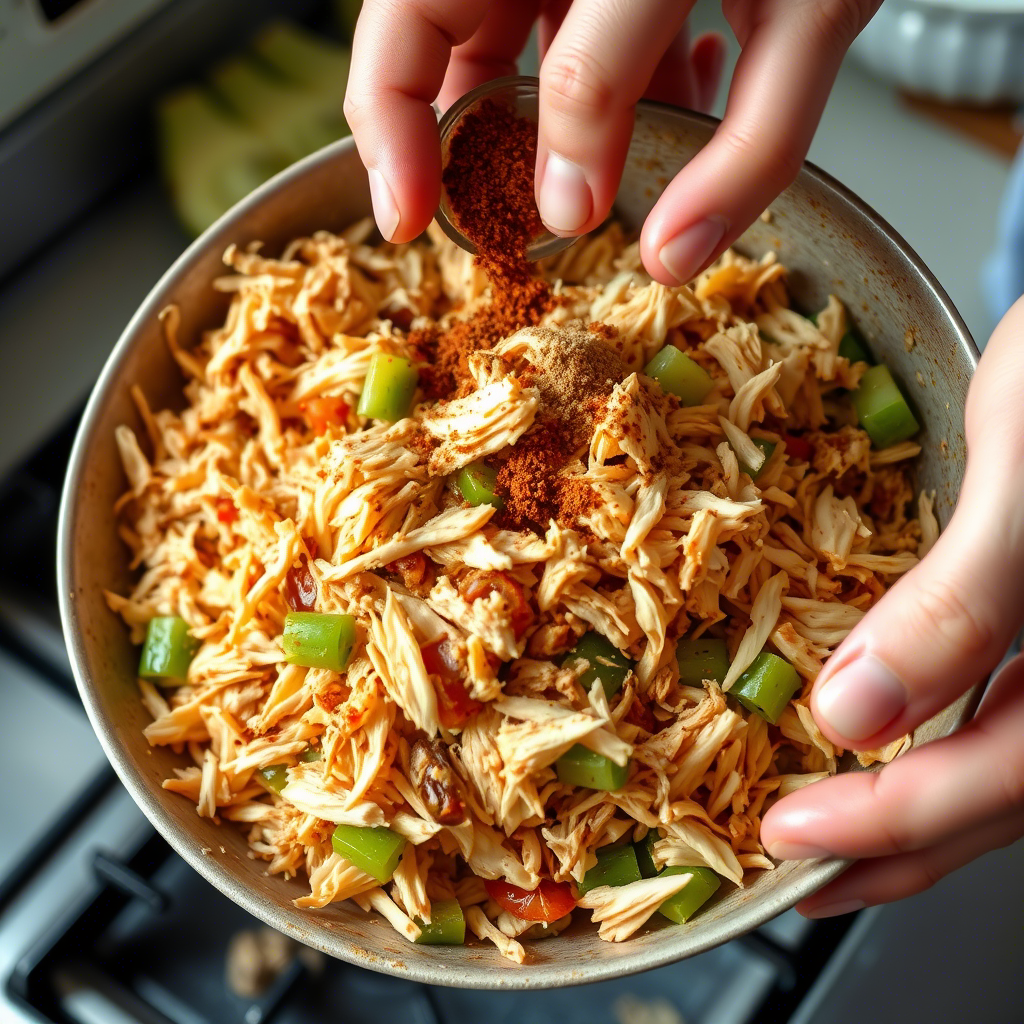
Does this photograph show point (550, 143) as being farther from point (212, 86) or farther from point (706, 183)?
point (212, 86)

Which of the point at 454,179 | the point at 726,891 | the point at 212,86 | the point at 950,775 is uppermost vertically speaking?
the point at 212,86

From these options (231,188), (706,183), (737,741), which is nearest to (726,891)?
(737,741)

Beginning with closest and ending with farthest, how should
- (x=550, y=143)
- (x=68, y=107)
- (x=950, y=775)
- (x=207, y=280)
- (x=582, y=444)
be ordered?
(x=950, y=775)
(x=550, y=143)
(x=582, y=444)
(x=207, y=280)
(x=68, y=107)

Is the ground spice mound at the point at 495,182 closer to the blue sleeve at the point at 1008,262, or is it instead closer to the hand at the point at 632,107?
the hand at the point at 632,107

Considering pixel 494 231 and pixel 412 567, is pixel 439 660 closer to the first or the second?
pixel 412 567

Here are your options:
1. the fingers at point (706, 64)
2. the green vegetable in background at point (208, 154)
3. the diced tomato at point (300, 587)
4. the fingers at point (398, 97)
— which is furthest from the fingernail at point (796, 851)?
the green vegetable in background at point (208, 154)

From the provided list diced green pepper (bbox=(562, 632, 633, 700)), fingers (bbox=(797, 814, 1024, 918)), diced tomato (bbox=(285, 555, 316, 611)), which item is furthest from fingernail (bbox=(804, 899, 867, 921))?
diced tomato (bbox=(285, 555, 316, 611))

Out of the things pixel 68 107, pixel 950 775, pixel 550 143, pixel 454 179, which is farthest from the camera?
pixel 68 107
